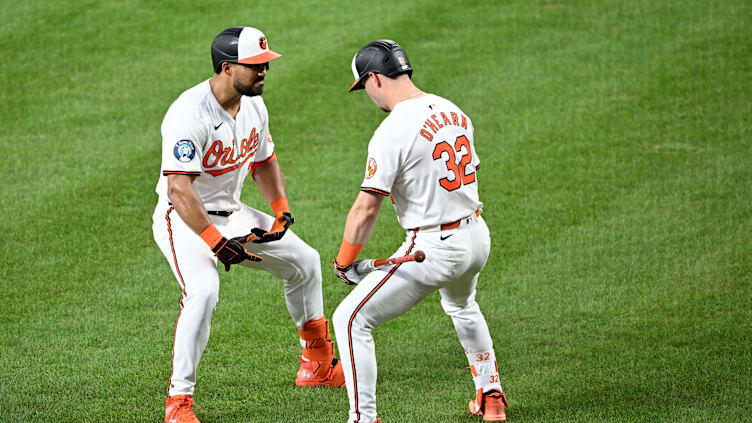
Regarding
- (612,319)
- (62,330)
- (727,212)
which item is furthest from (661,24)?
(62,330)

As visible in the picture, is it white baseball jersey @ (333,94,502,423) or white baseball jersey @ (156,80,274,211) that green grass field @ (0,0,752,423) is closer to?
white baseball jersey @ (333,94,502,423)

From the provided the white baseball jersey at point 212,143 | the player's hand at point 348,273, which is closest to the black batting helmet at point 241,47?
the white baseball jersey at point 212,143

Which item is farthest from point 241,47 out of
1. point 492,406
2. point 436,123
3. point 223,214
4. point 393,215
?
point 393,215

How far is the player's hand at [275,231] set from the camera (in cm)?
576

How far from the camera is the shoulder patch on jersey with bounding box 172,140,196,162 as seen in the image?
534 cm

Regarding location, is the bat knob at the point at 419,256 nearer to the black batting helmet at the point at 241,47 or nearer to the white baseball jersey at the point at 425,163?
the white baseball jersey at the point at 425,163

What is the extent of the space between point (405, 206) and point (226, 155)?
4.20ft

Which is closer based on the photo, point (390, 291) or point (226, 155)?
point (390, 291)

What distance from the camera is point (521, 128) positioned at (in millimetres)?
10711

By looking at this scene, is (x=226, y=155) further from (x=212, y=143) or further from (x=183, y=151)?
(x=183, y=151)

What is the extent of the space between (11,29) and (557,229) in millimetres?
8717

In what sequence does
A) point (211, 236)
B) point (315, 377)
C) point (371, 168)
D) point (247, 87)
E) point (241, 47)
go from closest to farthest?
point (371, 168), point (211, 236), point (241, 47), point (247, 87), point (315, 377)

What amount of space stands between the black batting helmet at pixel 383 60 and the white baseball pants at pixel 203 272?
1.45 meters

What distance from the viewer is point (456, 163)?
4996 millimetres
